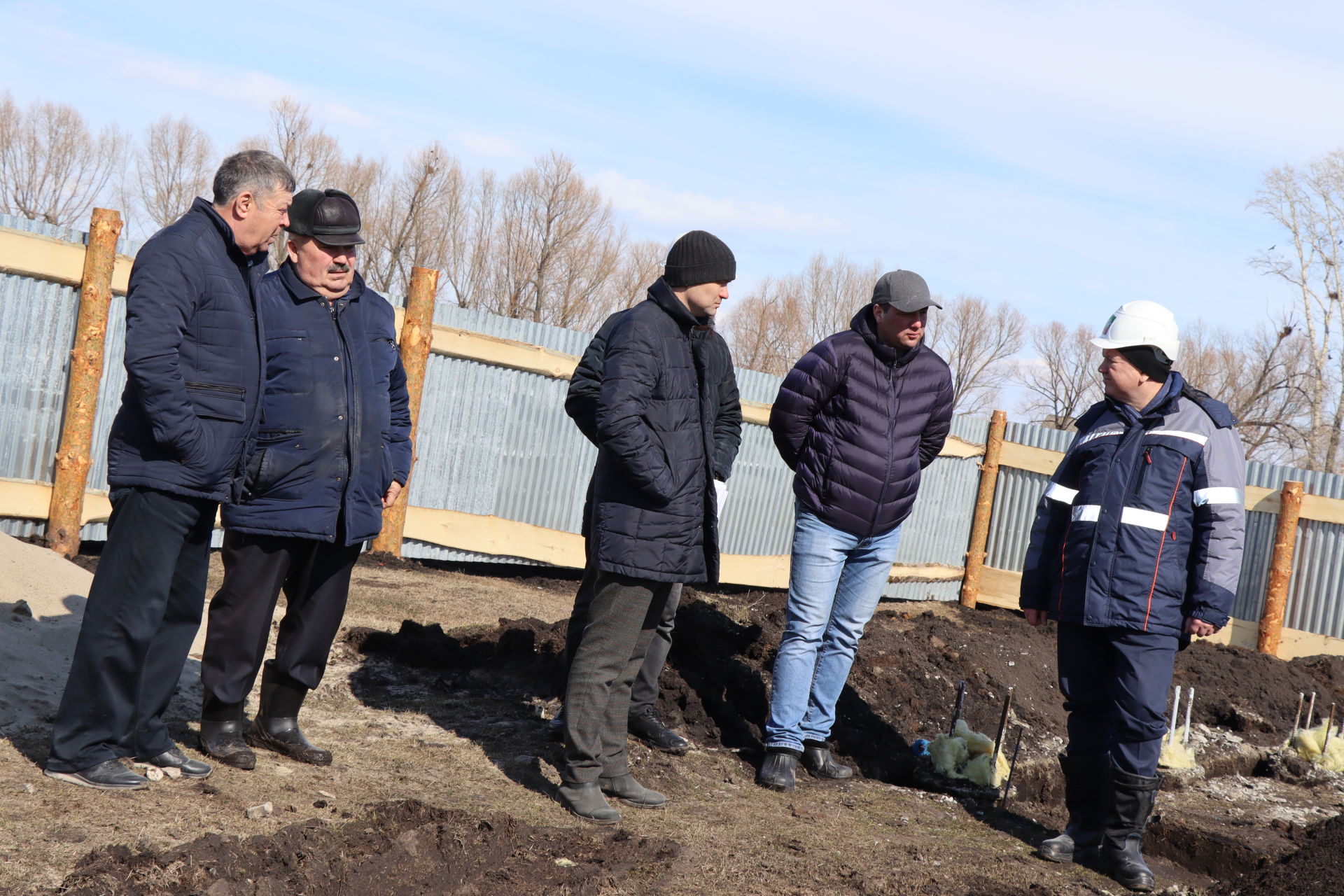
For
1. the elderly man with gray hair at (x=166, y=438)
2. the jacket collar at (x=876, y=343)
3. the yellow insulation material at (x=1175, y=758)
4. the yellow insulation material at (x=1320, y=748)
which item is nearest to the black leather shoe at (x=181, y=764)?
the elderly man with gray hair at (x=166, y=438)

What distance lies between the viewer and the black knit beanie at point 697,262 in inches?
155

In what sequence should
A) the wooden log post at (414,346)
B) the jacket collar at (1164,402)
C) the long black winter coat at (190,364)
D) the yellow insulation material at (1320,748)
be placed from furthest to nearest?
the wooden log post at (414,346)
the yellow insulation material at (1320,748)
the jacket collar at (1164,402)
the long black winter coat at (190,364)

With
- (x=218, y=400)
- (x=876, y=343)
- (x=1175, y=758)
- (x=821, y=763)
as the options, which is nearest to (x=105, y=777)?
(x=218, y=400)

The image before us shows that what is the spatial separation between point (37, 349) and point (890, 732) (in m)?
5.96

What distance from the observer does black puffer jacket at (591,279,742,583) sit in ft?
12.3

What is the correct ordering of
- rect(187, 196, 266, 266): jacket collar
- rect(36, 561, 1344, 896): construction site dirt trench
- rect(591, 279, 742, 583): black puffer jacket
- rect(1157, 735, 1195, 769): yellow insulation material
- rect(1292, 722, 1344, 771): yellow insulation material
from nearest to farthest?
rect(36, 561, 1344, 896): construction site dirt trench → rect(187, 196, 266, 266): jacket collar → rect(591, 279, 742, 583): black puffer jacket → rect(1157, 735, 1195, 769): yellow insulation material → rect(1292, 722, 1344, 771): yellow insulation material

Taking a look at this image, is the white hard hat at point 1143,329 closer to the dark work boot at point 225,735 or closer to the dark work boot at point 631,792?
the dark work boot at point 631,792

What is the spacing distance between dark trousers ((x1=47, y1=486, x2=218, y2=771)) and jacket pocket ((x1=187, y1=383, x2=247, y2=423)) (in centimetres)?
28

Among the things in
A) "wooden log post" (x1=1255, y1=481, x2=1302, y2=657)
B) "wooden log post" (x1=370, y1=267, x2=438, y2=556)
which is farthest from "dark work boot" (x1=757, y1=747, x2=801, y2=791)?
"wooden log post" (x1=1255, y1=481, x2=1302, y2=657)

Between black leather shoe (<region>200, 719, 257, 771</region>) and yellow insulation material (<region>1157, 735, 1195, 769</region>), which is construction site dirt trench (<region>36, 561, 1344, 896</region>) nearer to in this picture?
yellow insulation material (<region>1157, 735, 1195, 769</region>)

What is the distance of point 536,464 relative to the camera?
957 cm

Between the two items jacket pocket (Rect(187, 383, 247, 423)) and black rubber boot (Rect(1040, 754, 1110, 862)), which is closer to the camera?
jacket pocket (Rect(187, 383, 247, 423))

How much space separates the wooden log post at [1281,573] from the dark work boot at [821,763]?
6717 millimetres

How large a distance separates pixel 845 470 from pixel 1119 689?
135 centimetres
